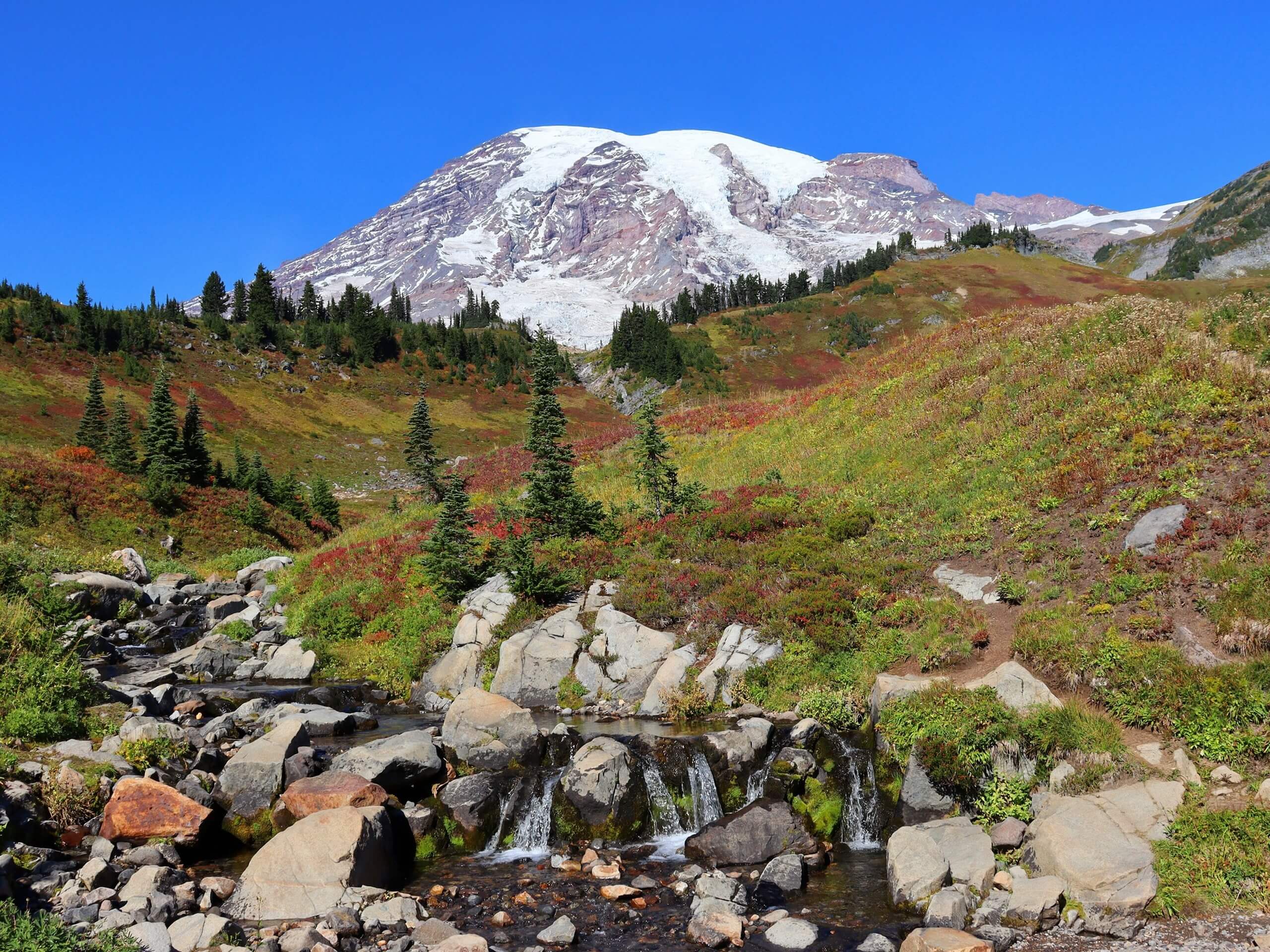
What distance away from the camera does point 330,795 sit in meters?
12.6

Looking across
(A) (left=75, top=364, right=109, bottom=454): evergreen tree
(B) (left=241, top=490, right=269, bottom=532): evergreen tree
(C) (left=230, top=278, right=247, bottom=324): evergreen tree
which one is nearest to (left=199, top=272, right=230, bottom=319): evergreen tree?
(C) (left=230, top=278, right=247, bottom=324): evergreen tree

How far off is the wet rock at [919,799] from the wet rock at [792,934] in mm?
3203

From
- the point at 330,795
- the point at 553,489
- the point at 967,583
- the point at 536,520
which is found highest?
the point at 553,489

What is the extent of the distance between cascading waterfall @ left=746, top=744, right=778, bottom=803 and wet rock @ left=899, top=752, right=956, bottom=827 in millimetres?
2240

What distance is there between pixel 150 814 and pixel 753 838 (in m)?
9.60

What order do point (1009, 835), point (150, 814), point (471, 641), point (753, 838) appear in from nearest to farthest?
point (1009, 835), point (150, 814), point (753, 838), point (471, 641)

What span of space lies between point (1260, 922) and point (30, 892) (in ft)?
49.7

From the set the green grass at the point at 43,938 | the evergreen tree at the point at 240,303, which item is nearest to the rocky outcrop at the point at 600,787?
the green grass at the point at 43,938

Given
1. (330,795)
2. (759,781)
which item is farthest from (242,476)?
(759,781)

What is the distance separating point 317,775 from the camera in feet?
44.3

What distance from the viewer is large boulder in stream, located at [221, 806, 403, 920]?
10383mm

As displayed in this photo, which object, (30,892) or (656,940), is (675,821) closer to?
(656,940)

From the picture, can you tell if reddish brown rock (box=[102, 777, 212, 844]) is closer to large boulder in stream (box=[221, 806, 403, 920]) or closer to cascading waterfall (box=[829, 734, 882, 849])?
large boulder in stream (box=[221, 806, 403, 920])

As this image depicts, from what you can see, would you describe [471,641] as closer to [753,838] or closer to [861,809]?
[753,838]
